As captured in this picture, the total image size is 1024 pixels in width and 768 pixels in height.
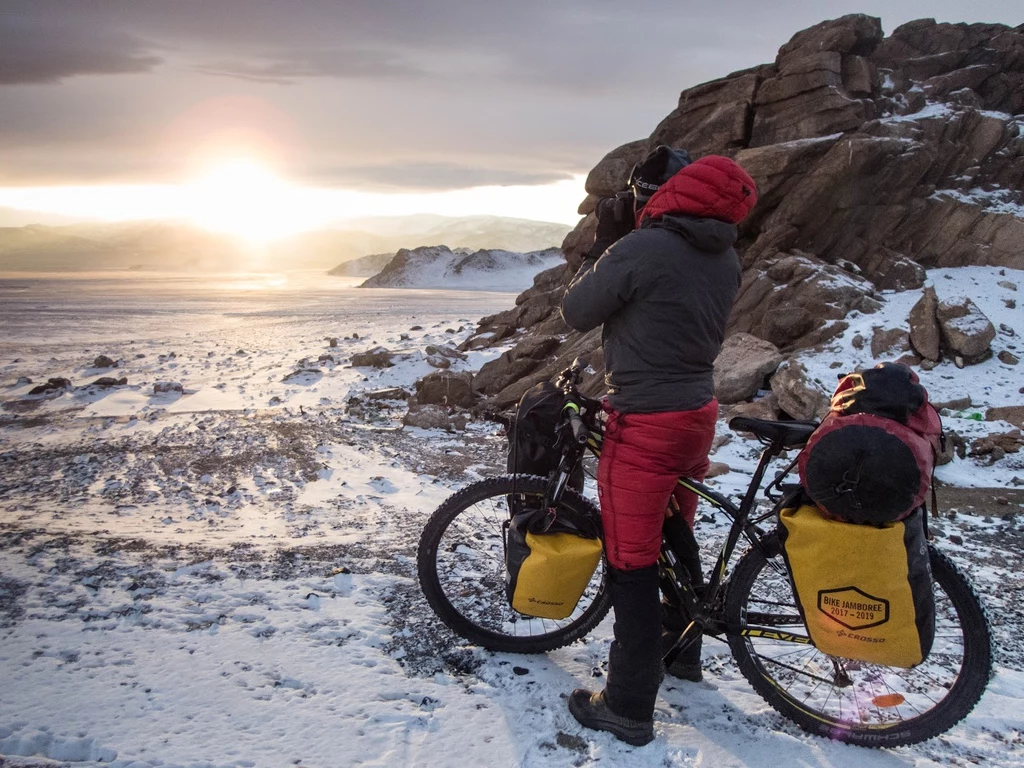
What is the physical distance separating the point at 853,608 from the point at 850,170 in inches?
546

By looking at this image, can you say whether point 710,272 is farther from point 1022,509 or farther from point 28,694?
point 1022,509

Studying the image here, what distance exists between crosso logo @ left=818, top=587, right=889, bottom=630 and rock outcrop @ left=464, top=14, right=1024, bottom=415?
8797 mm

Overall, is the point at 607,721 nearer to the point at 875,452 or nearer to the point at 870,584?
the point at 870,584

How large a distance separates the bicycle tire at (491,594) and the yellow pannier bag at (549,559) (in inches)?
4.3

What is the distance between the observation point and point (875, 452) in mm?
2475

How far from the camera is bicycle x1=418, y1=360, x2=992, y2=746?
2.81m

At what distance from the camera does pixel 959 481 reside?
7609mm

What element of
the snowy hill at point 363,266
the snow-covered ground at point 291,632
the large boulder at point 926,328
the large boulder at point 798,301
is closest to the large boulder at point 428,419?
the snow-covered ground at point 291,632

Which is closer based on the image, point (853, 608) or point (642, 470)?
point (853, 608)

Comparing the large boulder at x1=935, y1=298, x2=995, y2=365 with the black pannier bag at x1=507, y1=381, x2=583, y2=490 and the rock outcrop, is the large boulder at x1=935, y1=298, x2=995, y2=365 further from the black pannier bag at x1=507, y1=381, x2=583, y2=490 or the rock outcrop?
the black pannier bag at x1=507, y1=381, x2=583, y2=490

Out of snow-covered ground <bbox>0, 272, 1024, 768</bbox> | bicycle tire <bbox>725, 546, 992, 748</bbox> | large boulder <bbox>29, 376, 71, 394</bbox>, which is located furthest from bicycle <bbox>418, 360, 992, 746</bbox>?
large boulder <bbox>29, 376, 71, 394</bbox>

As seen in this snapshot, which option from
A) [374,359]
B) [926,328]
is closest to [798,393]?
[926,328]

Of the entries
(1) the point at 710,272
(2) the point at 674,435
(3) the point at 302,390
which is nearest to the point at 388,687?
(2) the point at 674,435

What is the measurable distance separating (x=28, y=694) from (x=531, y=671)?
2.26 m
